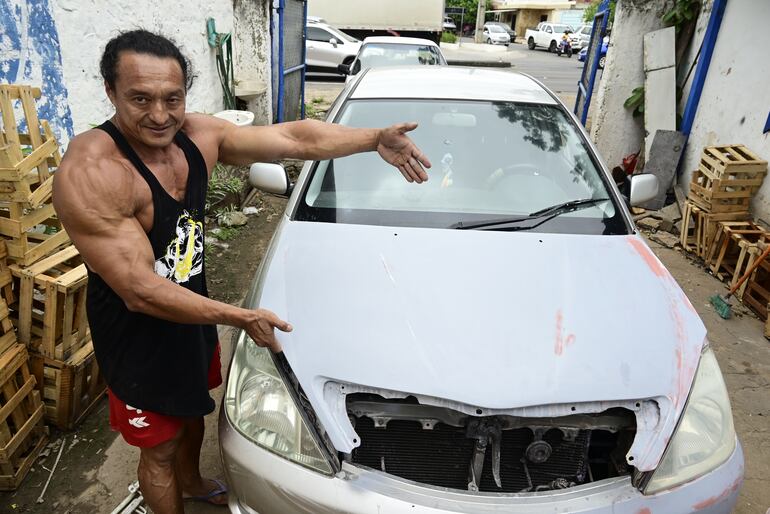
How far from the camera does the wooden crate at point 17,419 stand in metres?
2.07

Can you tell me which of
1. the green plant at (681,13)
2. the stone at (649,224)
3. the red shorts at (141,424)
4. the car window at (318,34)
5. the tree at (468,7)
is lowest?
the stone at (649,224)

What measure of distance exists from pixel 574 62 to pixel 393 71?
22.9 m

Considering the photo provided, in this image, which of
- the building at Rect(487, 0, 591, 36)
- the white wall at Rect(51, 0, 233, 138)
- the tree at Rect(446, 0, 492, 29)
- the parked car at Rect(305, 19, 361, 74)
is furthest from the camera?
the tree at Rect(446, 0, 492, 29)

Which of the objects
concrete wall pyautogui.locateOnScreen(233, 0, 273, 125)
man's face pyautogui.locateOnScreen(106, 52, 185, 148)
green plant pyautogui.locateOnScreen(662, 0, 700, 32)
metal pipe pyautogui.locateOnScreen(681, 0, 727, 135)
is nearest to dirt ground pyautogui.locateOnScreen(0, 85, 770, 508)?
man's face pyautogui.locateOnScreen(106, 52, 185, 148)

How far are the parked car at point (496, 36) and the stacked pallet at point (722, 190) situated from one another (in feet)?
95.4

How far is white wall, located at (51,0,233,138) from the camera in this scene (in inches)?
135

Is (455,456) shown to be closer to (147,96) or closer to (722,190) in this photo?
(147,96)

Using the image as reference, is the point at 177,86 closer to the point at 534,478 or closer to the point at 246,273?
the point at 534,478

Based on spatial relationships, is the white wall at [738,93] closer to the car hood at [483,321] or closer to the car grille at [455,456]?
the car hood at [483,321]

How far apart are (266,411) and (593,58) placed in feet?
23.5

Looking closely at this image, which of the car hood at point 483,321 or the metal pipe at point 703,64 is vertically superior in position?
the metal pipe at point 703,64

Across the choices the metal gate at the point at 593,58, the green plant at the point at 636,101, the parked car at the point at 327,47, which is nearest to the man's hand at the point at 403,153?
the green plant at the point at 636,101

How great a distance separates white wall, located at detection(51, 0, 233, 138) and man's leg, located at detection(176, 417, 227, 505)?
256 centimetres

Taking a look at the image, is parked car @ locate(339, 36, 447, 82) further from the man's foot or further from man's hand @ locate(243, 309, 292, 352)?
man's hand @ locate(243, 309, 292, 352)
